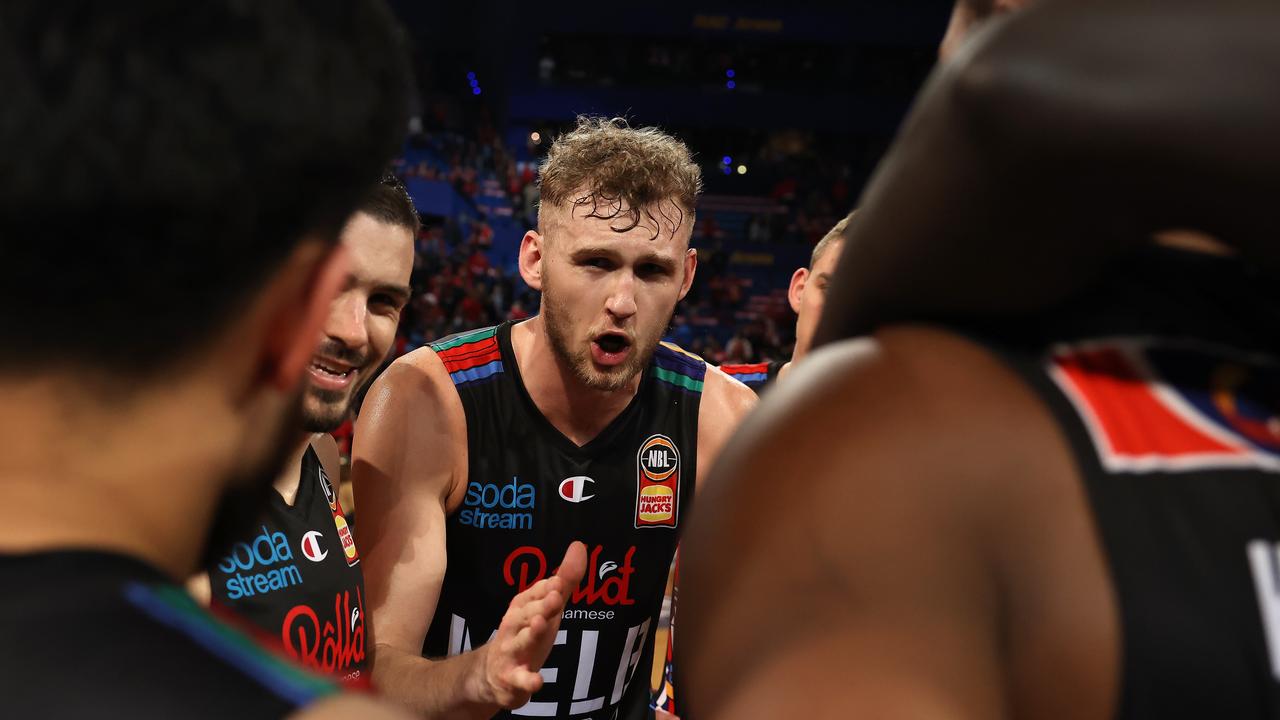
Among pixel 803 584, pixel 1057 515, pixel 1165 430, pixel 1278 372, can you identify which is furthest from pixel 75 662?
pixel 1278 372

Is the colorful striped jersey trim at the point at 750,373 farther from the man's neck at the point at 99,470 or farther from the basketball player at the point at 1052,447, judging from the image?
the man's neck at the point at 99,470

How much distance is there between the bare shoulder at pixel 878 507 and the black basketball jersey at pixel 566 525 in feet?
7.16

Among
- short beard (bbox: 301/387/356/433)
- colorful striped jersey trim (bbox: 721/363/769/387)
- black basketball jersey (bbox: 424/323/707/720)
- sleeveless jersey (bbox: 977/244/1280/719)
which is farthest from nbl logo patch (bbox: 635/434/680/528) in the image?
sleeveless jersey (bbox: 977/244/1280/719)

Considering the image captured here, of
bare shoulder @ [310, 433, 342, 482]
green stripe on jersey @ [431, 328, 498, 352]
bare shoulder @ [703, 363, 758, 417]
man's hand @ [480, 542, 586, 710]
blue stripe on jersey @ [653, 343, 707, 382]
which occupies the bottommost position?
man's hand @ [480, 542, 586, 710]

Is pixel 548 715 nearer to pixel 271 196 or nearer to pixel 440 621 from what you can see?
pixel 440 621

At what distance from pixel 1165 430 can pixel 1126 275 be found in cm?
13

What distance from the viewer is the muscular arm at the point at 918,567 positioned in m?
0.73

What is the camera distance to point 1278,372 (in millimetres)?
796

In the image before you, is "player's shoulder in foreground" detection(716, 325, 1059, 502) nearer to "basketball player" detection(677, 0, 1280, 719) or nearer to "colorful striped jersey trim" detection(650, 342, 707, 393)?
"basketball player" detection(677, 0, 1280, 719)

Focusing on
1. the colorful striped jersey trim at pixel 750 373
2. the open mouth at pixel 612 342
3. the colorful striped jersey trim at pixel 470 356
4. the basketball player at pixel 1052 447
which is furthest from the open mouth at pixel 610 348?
the basketball player at pixel 1052 447

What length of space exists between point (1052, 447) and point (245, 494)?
0.64m

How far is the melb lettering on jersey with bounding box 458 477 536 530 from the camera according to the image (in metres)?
2.90

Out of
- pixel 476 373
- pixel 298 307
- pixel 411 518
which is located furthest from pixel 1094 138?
pixel 476 373

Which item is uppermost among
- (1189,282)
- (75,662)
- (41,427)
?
(1189,282)
